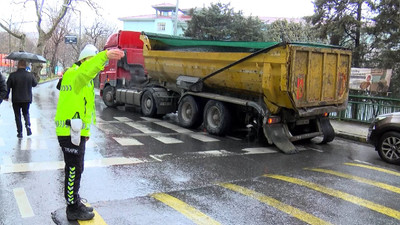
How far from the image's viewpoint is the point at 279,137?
8.64 m

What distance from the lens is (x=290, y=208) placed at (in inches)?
190

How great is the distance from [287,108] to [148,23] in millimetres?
62922

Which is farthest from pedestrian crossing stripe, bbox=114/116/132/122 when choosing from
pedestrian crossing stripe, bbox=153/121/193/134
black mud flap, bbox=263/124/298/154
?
black mud flap, bbox=263/124/298/154

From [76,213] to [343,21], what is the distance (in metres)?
15.2

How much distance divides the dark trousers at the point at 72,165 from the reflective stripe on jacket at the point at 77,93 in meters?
0.12

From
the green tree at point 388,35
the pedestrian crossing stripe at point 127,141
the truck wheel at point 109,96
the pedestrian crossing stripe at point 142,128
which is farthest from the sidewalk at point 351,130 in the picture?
the truck wheel at point 109,96

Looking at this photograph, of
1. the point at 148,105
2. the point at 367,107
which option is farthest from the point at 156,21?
the point at 367,107

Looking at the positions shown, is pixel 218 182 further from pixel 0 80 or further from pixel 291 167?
pixel 0 80

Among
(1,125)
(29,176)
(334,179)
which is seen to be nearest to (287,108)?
(334,179)

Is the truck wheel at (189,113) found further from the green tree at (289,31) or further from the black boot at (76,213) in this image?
the green tree at (289,31)

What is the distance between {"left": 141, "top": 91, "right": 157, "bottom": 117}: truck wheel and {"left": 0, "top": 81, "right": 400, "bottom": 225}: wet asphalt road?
10.4 ft

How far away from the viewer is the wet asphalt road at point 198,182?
177 inches

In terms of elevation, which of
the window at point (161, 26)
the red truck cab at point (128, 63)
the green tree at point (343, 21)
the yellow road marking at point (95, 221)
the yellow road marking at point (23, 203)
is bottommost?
the yellow road marking at point (23, 203)

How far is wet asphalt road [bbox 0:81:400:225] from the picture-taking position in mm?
4496
